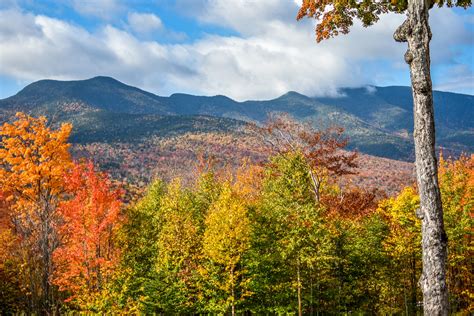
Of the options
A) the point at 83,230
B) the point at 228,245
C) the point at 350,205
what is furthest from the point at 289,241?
the point at 83,230

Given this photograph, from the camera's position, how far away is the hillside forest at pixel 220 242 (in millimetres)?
21453

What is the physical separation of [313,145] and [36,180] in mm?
19637

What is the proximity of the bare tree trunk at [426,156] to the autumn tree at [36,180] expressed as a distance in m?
16.3

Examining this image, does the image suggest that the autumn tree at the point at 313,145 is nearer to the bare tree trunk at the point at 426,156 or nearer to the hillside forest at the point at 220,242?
the hillside forest at the point at 220,242

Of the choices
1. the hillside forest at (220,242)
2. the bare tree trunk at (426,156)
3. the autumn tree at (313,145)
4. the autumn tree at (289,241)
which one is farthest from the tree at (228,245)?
the bare tree trunk at (426,156)

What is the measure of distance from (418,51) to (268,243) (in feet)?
73.1

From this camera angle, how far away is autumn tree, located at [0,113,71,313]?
1953cm

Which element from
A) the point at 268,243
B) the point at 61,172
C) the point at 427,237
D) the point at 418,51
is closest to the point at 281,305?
the point at 268,243

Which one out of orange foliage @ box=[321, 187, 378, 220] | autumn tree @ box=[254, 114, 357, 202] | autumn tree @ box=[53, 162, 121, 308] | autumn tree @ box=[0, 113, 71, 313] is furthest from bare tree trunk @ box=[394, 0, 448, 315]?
orange foliage @ box=[321, 187, 378, 220]

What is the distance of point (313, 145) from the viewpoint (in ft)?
102

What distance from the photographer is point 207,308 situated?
26.6 m

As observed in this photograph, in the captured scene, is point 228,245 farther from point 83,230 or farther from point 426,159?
point 426,159

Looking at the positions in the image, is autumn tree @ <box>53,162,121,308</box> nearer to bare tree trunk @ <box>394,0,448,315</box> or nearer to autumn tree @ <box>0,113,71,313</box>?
autumn tree @ <box>0,113,71,313</box>

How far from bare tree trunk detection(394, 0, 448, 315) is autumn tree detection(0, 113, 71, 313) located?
642 inches
